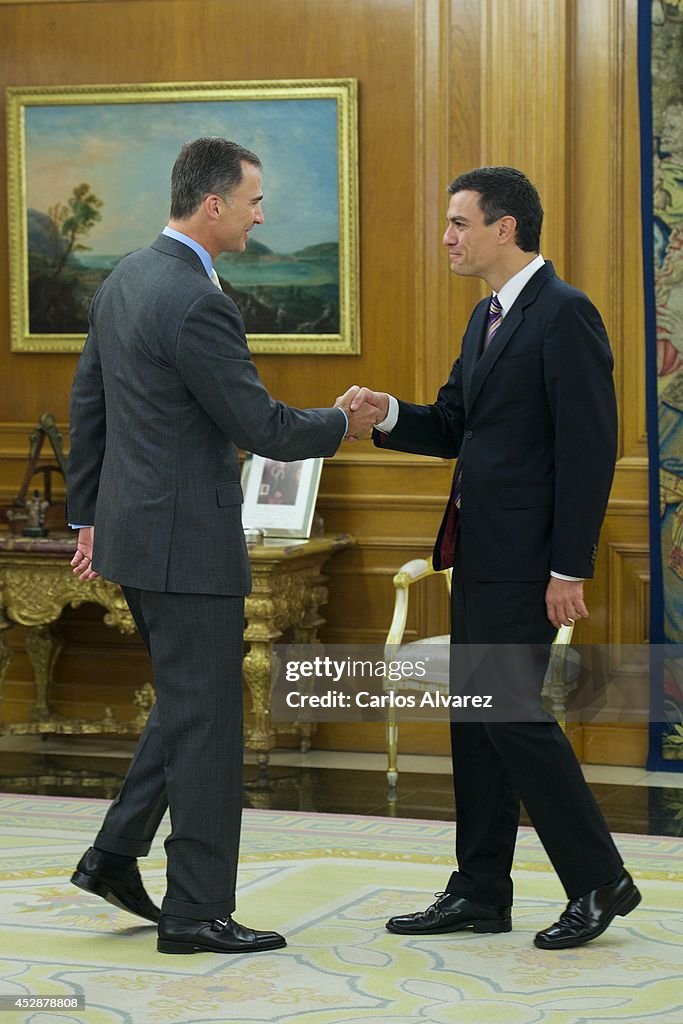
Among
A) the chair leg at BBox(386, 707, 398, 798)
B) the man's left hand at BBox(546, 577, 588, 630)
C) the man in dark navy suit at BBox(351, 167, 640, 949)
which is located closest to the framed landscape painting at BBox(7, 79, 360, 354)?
the chair leg at BBox(386, 707, 398, 798)

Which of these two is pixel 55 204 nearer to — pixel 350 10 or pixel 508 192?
pixel 350 10

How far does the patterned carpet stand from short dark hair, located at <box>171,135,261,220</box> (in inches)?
67.9

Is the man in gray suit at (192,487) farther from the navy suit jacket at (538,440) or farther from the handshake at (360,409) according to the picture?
the navy suit jacket at (538,440)

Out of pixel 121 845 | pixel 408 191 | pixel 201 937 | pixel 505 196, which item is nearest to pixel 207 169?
pixel 505 196

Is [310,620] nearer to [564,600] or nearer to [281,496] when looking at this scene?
[281,496]

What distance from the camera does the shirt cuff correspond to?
161 inches

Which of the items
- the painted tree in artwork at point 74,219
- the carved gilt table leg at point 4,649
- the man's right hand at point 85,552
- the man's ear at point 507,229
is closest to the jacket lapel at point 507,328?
the man's ear at point 507,229

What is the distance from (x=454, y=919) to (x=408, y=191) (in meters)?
3.41

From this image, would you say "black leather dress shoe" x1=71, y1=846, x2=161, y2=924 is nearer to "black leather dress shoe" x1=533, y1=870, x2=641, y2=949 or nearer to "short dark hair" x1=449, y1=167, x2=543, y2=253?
"black leather dress shoe" x1=533, y1=870, x2=641, y2=949

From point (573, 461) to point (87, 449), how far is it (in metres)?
1.14

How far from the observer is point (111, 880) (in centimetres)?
Answer: 384

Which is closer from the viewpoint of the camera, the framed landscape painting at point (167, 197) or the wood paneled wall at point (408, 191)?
the wood paneled wall at point (408, 191)

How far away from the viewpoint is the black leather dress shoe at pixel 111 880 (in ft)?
12.5

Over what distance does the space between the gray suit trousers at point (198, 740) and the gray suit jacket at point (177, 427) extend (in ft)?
0.25
